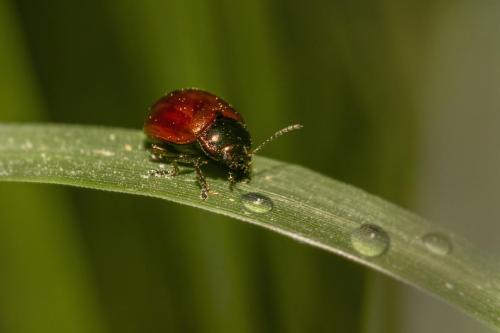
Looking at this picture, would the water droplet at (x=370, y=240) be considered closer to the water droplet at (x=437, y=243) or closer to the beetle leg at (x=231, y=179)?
the water droplet at (x=437, y=243)

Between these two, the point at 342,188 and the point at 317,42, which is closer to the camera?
the point at 342,188

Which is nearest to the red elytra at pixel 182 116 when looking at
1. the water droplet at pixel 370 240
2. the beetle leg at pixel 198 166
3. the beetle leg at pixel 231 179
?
the beetle leg at pixel 198 166

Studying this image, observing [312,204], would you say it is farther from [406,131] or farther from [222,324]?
[406,131]

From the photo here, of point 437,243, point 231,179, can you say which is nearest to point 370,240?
point 437,243

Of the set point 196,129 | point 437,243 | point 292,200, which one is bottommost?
point 437,243

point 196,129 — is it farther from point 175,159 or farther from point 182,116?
point 175,159

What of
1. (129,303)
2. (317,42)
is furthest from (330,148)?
(129,303)
